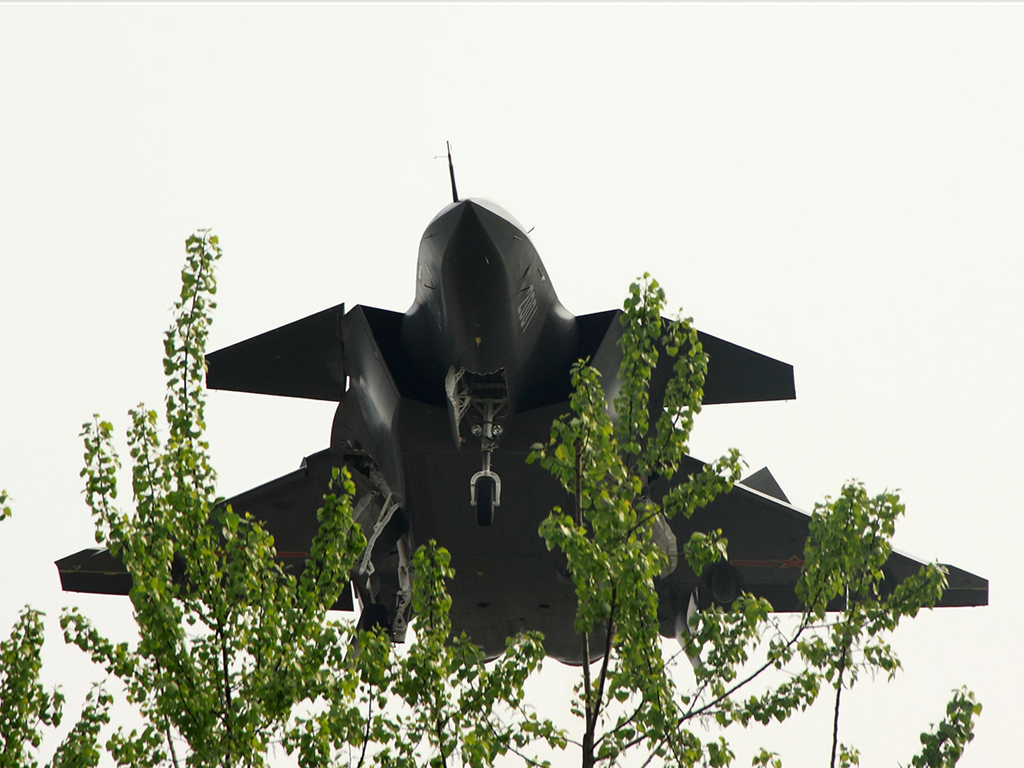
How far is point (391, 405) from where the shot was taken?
16172 millimetres

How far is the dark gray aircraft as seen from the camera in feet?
49.0

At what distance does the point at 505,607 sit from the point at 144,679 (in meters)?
9.98

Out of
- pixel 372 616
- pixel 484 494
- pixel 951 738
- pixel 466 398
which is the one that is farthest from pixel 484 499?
pixel 951 738

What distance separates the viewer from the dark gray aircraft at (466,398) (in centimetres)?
1492

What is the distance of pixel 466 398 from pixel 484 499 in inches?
58.0

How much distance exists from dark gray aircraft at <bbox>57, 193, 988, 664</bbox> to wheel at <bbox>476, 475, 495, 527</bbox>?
17mm

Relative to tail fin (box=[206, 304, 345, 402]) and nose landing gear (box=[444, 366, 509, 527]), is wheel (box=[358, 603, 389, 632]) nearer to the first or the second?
tail fin (box=[206, 304, 345, 402])

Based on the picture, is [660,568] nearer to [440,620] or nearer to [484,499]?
[440,620]

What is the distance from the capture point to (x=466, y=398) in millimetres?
15484

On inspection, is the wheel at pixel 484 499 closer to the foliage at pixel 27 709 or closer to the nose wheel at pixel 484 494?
the nose wheel at pixel 484 494

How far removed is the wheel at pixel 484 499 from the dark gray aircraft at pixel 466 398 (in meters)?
0.02

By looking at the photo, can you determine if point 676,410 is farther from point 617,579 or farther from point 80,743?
point 80,743

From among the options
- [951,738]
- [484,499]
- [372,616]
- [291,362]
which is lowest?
[951,738]

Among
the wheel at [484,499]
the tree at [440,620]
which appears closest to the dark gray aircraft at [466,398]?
the wheel at [484,499]
